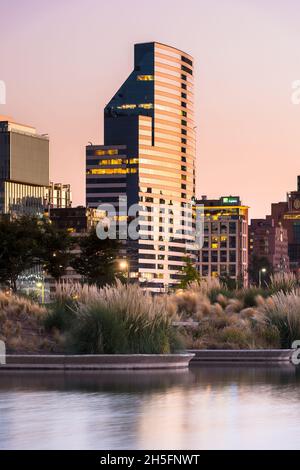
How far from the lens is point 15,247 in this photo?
191 ft

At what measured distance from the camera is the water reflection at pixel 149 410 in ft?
45.1

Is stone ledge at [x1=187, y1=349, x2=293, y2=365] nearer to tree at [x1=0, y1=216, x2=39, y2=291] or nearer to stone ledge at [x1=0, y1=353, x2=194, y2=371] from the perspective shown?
stone ledge at [x1=0, y1=353, x2=194, y2=371]

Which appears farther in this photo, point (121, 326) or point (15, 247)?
point (15, 247)

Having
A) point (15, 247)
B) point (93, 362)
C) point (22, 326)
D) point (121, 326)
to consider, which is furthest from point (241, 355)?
point (15, 247)

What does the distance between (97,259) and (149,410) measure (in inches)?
1944

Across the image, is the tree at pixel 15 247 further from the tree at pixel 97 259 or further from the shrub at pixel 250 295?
the shrub at pixel 250 295

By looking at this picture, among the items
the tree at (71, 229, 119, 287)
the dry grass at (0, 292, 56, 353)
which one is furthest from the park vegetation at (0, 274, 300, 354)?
the tree at (71, 229, 119, 287)

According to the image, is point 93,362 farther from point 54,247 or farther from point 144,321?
point 54,247

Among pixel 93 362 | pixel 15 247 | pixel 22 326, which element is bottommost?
pixel 93 362

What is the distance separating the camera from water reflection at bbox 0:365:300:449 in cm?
1376

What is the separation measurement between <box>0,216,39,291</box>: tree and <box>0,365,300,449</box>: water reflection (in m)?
32.7

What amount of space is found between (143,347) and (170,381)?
395cm

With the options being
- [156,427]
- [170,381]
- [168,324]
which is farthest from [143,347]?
[156,427]
